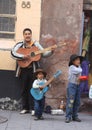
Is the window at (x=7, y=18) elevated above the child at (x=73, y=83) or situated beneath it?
elevated above

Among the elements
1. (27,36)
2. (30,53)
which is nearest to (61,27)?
(27,36)

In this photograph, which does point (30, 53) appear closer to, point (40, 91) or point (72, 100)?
point (40, 91)

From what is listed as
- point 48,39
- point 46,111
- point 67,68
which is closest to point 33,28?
point 48,39

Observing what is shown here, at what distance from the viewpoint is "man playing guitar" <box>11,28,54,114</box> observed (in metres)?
9.88

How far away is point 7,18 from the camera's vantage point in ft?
34.0

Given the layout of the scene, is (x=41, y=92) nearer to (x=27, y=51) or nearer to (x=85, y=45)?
(x=27, y=51)

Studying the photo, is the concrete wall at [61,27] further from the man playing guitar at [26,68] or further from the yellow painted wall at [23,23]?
the man playing guitar at [26,68]

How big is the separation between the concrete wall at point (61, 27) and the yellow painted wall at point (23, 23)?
4.6 inches

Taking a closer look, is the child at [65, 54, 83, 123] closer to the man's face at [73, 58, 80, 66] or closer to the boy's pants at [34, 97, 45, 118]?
the man's face at [73, 58, 80, 66]

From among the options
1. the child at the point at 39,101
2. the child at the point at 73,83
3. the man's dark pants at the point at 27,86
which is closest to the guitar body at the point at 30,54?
the man's dark pants at the point at 27,86

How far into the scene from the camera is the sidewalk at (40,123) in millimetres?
8867

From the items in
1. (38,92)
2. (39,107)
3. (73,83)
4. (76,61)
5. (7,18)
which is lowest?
(39,107)

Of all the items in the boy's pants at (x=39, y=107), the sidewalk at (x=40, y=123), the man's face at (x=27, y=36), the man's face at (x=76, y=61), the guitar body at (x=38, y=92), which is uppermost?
the man's face at (x=27, y=36)

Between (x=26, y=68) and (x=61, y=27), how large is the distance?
119 centimetres
